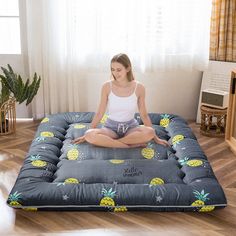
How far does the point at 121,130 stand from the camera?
120 inches

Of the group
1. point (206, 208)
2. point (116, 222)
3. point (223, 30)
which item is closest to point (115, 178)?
point (116, 222)

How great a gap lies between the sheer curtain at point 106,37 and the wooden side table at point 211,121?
51 cm

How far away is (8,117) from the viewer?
12.1 feet

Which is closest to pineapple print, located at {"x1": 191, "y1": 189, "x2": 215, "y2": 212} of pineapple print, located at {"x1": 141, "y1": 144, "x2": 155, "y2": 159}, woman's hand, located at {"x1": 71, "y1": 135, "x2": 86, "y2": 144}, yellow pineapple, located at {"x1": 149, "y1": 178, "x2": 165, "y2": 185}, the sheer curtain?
yellow pineapple, located at {"x1": 149, "y1": 178, "x2": 165, "y2": 185}

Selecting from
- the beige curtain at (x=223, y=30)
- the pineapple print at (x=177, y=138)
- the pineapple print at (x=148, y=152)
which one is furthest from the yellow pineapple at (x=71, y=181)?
the beige curtain at (x=223, y=30)

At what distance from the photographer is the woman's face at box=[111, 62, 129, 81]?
2.89m

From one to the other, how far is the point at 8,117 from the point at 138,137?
1.35 metres

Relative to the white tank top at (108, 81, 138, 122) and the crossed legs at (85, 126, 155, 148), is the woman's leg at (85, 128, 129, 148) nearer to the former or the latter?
the crossed legs at (85, 126, 155, 148)

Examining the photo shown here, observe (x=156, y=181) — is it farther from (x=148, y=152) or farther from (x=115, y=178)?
(x=148, y=152)

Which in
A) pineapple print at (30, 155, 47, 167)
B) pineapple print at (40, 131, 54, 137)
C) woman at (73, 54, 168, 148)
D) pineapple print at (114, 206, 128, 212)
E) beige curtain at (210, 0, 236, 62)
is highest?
beige curtain at (210, 0, 236, 62)

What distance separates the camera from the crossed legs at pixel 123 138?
2930 millimetres

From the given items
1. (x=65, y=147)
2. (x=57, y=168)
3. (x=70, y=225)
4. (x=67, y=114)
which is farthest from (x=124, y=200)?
(x=67, y=114)

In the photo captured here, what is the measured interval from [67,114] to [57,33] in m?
0.75

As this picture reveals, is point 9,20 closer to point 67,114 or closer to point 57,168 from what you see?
point 67,114
